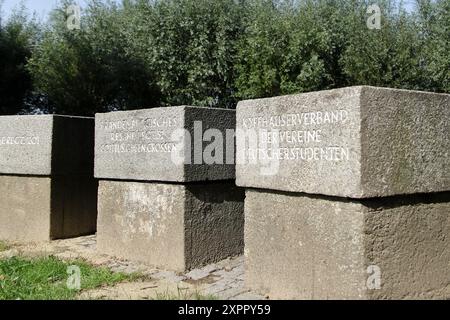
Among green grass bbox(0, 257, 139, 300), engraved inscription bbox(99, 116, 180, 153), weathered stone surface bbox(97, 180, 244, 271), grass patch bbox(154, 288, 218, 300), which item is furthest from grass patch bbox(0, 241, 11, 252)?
grass patch bbox(154, 288, 218, 300)

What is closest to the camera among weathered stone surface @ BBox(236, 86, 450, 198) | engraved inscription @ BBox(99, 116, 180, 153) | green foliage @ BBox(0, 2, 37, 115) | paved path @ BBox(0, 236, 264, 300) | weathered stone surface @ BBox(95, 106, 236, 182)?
weathered stone surface @ BBox(236, 86, 450, 198)

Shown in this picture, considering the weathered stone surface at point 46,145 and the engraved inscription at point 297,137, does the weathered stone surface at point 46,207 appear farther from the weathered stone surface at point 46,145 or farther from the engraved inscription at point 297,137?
the engraved inscription at point 297,137

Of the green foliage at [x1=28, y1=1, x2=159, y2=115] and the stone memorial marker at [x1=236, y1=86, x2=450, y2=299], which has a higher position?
the green foliage at [x1=28, y1=1, x2=159, y2=115]

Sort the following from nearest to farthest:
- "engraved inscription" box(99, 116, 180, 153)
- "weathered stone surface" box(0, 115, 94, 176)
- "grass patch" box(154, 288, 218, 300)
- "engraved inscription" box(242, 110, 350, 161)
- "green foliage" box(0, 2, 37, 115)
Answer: "engraved inscription" box(242, 110, 350, 161) < "grass patch" box(154, 288, 218, 300) < "engraved inscription" box(99, 116, 180, 153) < "weathered stone surface" box(0, 115, 94, 176) < "green foliage" box(0, 2, 37, 115)

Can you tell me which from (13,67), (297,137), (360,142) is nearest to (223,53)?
(13,67)

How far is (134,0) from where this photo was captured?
53.7ft

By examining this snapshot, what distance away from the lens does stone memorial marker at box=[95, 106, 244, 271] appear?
4453 mm

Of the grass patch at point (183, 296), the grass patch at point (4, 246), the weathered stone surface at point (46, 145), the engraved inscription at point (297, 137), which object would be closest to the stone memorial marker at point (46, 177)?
the weathered stone surface at point (46, 145)

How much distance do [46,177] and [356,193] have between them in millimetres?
4164

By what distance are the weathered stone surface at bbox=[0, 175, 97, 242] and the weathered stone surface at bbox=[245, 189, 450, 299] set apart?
125 inches

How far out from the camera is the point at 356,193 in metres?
2.93

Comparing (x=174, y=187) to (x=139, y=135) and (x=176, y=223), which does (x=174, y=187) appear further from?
(x=139, y=135)

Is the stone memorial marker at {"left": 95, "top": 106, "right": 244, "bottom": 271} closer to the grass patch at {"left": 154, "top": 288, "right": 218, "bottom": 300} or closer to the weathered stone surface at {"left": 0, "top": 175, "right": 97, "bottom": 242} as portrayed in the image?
the grass patch at {"left": 154, "top": 288, "right": 218, "bottom": 300}

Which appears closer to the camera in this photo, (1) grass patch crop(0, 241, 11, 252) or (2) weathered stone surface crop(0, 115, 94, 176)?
(1) grass patch crop(0, 241, 11, 252)
